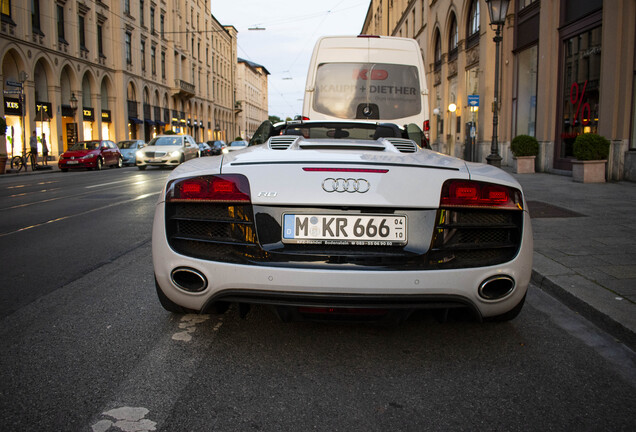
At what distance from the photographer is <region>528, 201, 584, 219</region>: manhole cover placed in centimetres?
790

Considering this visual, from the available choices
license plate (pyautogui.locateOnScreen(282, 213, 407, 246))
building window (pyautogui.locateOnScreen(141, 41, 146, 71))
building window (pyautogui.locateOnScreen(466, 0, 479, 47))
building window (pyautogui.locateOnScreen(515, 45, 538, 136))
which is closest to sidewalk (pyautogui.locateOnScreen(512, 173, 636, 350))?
license plate (pyautogui.locateOnScreen(282, 213, 407, 246))

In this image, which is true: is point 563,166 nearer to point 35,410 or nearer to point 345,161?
point 345,161

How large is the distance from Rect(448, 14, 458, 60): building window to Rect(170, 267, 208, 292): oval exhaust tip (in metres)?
28.4

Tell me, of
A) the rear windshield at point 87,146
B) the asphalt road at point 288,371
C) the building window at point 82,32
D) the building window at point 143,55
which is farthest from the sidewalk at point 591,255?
the building window at point 143,55

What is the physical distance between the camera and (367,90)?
8.78 meters

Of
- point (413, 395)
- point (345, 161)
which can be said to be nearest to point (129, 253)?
point (345, 161)

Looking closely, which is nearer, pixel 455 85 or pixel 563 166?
pixel 563 166

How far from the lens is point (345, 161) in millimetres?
2848

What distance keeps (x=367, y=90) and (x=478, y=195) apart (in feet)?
20.6

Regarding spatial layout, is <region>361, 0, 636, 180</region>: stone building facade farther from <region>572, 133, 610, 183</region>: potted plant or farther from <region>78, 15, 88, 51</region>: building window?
<region>78, 15, 88, 51</region>: building window

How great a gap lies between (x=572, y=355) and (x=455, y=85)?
91.0ft

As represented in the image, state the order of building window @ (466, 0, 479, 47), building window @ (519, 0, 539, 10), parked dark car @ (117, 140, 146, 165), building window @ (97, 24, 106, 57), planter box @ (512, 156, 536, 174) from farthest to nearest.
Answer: building window @ (97, 24, 106, 57) → parked dark car @ (117, 140, 146, 165) → building window @ (466, 0, 479, 47) → building window @ (519, 0, 539, 10) → planter box @ (512, 156, 536, 174)

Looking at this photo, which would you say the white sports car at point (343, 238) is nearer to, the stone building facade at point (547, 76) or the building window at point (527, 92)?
the stone building facade at point (547, 76)

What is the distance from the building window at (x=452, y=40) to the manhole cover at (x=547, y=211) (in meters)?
21.8
